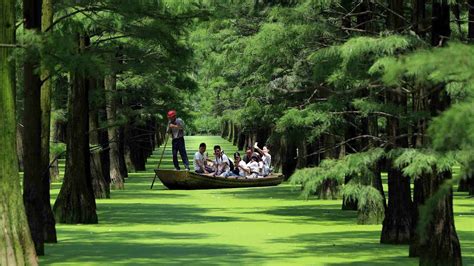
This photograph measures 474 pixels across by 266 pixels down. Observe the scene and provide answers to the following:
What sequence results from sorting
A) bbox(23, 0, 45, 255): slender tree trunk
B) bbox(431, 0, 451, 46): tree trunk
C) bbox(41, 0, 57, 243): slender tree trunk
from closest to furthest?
bbox(431, 0, 451, 46): tree trunk, bbox(23, 0, 45, 255): slender tree trunk, bbox(41, 0, 57, 243): slender tree trunk

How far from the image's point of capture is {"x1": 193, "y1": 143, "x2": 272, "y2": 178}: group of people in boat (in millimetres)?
38250

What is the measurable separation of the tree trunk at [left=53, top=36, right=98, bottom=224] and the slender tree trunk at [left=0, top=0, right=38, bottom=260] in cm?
895

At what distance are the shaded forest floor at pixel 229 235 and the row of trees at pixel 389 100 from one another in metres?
0.79

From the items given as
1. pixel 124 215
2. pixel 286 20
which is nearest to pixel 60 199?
pixel 124 215

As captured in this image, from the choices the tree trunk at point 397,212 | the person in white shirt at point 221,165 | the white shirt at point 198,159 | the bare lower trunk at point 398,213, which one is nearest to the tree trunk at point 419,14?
the tree trunk at point 397,212

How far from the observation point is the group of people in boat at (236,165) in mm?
38250

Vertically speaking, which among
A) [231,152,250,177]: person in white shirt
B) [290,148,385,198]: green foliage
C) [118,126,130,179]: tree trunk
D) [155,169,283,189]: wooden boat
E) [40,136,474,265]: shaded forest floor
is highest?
[118,126,130,179]: tree trunk

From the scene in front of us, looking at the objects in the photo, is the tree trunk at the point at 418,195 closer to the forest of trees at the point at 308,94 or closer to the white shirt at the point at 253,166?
the forest of trees at the point at 308,94

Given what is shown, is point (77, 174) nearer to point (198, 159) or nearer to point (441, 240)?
point (441, 240)

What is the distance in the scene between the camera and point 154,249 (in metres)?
16.9

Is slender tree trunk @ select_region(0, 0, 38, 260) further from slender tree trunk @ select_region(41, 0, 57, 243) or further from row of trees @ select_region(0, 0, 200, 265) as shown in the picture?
slender tree trunk @ select_region(41, 0, 57, 243)

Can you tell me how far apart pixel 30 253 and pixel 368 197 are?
6.88 metres

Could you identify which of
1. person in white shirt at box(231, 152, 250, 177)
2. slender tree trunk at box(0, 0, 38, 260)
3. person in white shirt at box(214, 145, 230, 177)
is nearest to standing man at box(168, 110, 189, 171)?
person in white shirt at box(214, 145, 230, 177)

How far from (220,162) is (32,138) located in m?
22.5
